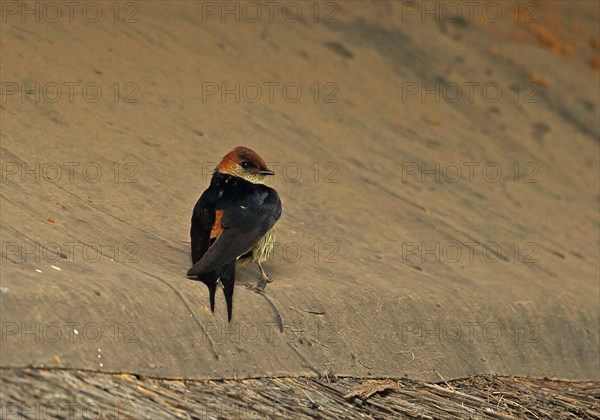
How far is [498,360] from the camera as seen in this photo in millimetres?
6832

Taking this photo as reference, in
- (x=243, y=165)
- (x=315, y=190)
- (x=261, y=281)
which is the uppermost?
(x=243, y=165)

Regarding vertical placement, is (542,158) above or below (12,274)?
below

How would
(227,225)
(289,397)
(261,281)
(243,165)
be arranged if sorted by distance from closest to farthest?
(289,397)
(227,225)
(261,281)
(243,165)

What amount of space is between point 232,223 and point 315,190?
247 centimetres

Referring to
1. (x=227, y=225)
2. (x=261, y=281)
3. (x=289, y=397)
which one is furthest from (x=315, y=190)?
(x=289, y=397)

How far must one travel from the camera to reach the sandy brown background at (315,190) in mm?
5426

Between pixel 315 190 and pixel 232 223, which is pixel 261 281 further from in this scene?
pixel 315 190

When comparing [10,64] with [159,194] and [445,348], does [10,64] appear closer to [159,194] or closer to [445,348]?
[159,194]

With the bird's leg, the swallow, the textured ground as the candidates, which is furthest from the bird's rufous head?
the textured ground

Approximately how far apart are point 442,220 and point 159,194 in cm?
228

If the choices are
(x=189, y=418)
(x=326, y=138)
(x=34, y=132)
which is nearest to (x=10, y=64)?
(x=34, y=132)

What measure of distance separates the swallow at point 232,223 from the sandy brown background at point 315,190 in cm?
10

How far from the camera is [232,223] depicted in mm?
5918

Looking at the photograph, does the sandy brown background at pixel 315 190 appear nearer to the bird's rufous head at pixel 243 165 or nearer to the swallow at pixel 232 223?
the swallow at pixel 232 223
